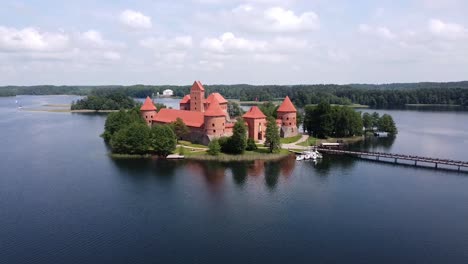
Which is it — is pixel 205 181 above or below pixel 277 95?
below

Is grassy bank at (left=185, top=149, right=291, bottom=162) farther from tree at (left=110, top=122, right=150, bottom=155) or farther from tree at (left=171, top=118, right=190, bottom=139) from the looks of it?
tree at (left=171, top=118, right=190, bottom=139)

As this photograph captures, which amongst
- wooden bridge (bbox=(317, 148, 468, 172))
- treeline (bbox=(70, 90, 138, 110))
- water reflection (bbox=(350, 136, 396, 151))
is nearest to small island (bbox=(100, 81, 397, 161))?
water reflection (bbox=(350, 136, 396, 151))

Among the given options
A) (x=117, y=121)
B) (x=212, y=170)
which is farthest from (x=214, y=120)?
(x=117, y=121)

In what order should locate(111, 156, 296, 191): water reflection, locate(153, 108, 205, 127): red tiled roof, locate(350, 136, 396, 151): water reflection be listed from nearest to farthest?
locate(111, 156, 296, 191): water reflection
locate(153, 108, 205, 127): red tiled roof
locate(350, 136, 396, 151): water reflection

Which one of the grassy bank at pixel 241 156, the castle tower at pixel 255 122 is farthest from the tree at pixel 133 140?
the castle tower at pixel 255 122

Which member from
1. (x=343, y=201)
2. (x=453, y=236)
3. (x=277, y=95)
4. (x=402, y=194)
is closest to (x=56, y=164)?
(x=343, y=201)

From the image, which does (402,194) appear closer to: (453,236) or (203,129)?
(453,236)

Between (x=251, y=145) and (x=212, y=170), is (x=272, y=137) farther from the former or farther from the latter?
(x=212, y=170)
